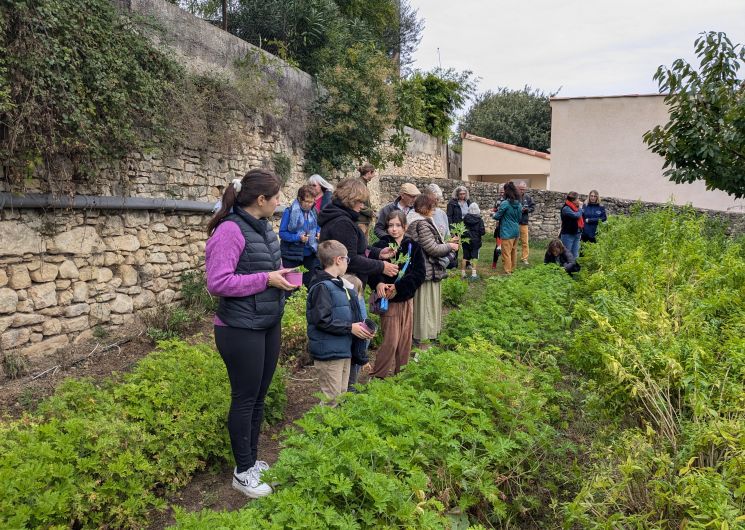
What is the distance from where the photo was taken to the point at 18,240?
17.6 feet

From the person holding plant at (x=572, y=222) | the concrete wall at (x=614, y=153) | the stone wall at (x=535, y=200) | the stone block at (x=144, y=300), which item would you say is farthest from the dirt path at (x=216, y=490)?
the concrete wall at (x=614, y=153)

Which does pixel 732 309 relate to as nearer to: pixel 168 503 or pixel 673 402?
pixel 673 402

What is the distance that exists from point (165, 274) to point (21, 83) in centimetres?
297

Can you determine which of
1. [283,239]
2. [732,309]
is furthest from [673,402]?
[283,239]

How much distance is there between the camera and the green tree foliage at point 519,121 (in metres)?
32.2

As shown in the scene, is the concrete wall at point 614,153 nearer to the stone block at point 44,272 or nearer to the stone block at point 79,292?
the stone block at point 79,292

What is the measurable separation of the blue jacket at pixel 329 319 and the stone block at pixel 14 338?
3.28 m

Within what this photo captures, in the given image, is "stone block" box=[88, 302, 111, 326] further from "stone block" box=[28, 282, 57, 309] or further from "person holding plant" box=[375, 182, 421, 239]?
"person holding plant" box=[375, 182, 421, 239]

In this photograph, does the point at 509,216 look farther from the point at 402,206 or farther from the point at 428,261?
the point at 428,261

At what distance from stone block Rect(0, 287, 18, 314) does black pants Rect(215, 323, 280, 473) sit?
323cm

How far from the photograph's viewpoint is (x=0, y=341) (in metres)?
5.30

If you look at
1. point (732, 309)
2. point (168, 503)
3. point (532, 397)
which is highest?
point (732, 309)

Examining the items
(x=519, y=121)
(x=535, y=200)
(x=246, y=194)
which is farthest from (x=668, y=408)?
(x=519, y=121)

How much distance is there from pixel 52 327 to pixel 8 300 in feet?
1.88
